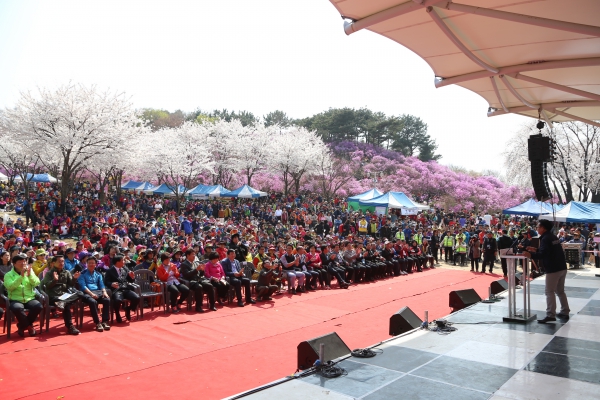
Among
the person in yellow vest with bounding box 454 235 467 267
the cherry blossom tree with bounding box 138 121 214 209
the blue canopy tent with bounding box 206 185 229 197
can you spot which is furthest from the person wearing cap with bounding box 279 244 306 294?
the cherry blossom tree with bounding box 138 121 214 209

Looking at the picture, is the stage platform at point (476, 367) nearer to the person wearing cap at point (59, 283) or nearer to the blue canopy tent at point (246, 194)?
the person wearing cap at point (59, 283)

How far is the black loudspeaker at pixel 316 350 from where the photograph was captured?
206 inches

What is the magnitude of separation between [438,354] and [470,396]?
133cm

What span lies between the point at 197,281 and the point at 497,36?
722 centimetres

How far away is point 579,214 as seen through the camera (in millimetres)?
18938

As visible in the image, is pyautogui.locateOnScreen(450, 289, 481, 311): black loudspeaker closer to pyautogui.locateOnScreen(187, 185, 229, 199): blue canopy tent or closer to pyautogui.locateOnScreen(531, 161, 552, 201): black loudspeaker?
pyautogui.locateOnScreen(531, 161, 552, 201): black loudspeaker

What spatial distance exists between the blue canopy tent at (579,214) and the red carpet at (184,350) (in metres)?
11.4

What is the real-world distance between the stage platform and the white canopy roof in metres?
3.79

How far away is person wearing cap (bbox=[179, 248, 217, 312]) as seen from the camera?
942 centimetres

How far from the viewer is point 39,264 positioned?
29.4 feet

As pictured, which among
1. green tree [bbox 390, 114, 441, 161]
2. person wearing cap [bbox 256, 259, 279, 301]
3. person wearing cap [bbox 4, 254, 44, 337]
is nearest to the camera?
person wearing cap [bbox 4, 254, 44, 337]

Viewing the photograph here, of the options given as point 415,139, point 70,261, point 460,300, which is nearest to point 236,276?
point 70,261

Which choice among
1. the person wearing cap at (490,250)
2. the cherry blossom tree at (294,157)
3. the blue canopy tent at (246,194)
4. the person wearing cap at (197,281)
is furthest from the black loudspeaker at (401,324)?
the cherry blossom tree at (294,157)

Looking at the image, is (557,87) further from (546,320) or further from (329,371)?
(329,371)
